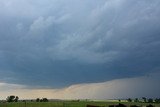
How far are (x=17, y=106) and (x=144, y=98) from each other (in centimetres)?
11134

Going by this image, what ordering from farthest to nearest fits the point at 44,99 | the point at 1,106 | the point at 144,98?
1. the point at 144,98
2. the point at 44,99
3. the point at 1,106

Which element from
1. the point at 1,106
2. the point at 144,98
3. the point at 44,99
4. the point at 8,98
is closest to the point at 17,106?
the point at 1,106

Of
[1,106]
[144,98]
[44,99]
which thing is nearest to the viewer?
[1,106]

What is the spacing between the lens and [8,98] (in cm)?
16712

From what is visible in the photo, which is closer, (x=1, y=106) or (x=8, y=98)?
(x=1, y=106)

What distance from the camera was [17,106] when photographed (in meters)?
104

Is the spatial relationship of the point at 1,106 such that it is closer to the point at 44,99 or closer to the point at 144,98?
the point at 44,99

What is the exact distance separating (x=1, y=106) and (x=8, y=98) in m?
69.1

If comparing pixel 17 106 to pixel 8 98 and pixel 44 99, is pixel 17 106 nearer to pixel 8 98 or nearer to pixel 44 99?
pixel 44 99

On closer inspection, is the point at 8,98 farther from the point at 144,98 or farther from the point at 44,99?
the point at 144,98

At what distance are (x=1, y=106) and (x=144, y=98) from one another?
11727cm

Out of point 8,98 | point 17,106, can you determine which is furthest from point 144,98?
point 17,106

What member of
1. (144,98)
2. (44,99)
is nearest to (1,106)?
(44,99)

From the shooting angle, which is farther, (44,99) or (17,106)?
(44,99)
